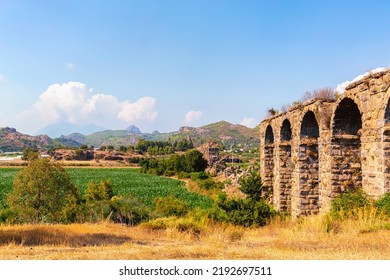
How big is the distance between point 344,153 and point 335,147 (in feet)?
1.05

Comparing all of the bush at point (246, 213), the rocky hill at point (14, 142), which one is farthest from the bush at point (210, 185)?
the rocky hill at point (14, 142)

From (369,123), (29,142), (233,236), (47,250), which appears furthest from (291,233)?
(29,142)

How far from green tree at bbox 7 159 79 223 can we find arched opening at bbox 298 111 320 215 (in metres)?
9.00

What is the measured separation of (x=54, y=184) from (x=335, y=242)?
12382 mm

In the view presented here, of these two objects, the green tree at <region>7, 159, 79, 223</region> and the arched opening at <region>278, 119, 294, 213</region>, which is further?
the arched opening at <region>278, 119, 294, 213</region>

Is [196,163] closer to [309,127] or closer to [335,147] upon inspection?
[309,127]

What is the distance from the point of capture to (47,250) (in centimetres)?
693

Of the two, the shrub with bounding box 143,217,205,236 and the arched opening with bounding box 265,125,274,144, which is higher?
the arched opening with bounding box 265,125,274,144

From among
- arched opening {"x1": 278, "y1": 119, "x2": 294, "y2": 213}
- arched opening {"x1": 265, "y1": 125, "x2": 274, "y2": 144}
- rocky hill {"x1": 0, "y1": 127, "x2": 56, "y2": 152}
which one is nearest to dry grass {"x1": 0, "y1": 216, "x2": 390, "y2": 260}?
arched opening {"x1": 278, "y1": 119, "x2": 294, "y2": 213}

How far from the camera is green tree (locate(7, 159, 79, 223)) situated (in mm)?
15387

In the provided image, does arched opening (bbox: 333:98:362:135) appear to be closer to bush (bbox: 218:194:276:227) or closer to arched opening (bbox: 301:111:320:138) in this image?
arched opening (bbox: 301:111:320:138)

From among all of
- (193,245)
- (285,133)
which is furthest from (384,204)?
(285,133)

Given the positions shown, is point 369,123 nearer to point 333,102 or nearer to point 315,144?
point 333,102

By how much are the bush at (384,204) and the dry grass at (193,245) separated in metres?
0.68
